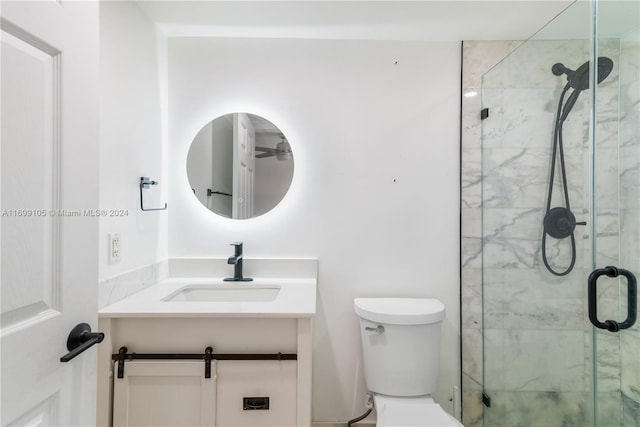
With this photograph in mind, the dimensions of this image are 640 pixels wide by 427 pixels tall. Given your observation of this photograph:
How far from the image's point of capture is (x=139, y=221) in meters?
1.47

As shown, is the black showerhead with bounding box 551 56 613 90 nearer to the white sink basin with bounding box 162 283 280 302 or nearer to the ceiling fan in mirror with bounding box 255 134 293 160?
the ceiling fan in mirror with bounding box 255 134 293 160

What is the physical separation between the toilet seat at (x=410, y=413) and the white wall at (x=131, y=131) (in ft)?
4.14

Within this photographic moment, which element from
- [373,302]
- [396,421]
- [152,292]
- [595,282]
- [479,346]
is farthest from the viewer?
[479,346]

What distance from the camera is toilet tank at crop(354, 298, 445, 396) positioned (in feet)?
4.79

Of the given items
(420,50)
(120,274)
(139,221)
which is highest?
(420,50)

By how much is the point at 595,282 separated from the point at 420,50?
→ 137 cm

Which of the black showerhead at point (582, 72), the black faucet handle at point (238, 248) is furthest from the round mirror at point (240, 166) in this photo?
the black showerhead at point (582, 72)

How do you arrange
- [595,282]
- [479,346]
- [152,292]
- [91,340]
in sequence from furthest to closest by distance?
[479,346] → [152,292] → [595,282] → [91,340]

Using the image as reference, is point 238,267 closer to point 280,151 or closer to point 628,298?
point 280,151

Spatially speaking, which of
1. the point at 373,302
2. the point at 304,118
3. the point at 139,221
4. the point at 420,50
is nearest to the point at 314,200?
the point at 304,118

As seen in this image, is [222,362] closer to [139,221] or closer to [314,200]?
[139,221]

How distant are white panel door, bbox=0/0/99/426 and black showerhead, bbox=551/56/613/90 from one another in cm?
166

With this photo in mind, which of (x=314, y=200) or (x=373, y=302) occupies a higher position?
(x=314, y=200)

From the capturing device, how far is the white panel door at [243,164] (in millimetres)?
1738
